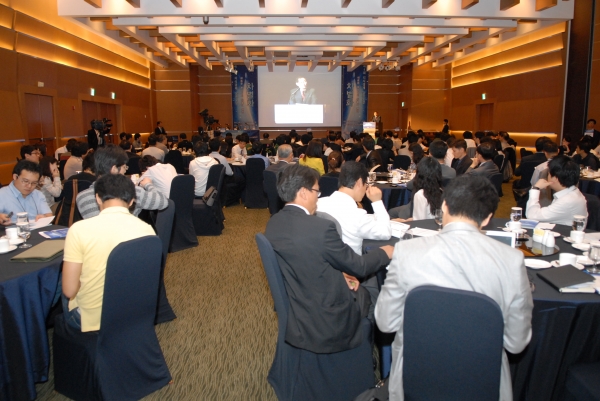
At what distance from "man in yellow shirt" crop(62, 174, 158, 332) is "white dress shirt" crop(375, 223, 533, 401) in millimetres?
1427

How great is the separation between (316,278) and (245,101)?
1909cm

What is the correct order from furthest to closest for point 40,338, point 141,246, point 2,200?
point 2,200 → point 40,338 → point 141,246

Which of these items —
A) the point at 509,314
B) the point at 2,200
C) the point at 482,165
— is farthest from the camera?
the point at 482,165

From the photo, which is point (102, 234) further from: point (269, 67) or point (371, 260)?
point (269, 67)

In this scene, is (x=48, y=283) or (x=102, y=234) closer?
(x=102, y=234)

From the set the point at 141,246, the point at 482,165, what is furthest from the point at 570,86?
the point at 141,246

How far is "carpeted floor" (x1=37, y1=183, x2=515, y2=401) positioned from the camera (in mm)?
2756

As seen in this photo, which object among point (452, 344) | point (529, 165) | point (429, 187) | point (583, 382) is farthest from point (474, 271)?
point (529, 165)

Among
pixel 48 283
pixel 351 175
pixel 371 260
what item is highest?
pixel 351 175

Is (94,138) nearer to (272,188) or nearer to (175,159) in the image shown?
(175,159)

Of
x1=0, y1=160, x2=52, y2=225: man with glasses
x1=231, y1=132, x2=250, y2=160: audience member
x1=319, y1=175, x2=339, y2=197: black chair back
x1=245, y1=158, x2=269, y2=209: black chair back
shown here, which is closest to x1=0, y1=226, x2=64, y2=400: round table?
x1=0, y1=160, x2=52, y2=225: man with glasses

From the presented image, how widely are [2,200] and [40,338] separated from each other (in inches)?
62.0

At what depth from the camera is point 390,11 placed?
953 centimetres

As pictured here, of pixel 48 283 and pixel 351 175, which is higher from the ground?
pixel 351 175
